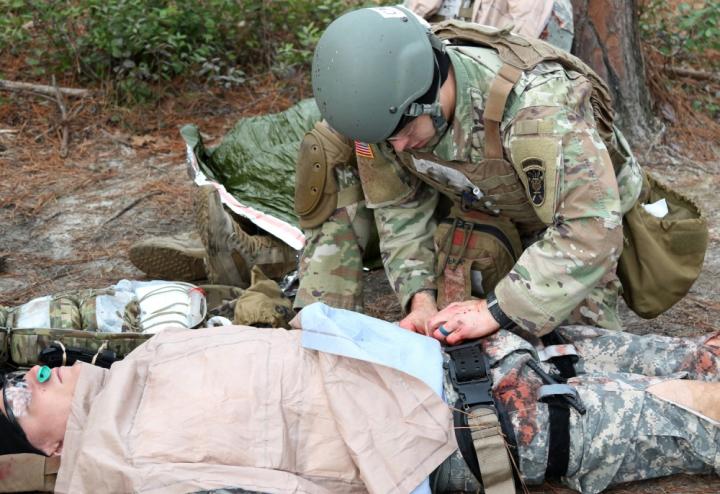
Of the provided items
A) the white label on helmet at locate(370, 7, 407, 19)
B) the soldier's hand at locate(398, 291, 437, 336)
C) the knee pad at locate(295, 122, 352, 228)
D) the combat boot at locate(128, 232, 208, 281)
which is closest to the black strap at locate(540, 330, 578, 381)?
the soldier's hand at locate(398, 291, 437, 336)

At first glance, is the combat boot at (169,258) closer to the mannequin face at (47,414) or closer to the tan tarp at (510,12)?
the mannequin face at (47,414)

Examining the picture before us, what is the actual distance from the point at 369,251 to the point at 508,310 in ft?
4.27

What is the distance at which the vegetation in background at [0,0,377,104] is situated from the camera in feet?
21.2

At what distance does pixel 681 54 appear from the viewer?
6.74m

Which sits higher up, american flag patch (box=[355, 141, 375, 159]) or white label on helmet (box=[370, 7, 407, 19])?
white label on helmet (box=[370, 7, 407, 19])

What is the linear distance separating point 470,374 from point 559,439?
328mm

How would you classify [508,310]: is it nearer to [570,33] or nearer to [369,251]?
[369,251]

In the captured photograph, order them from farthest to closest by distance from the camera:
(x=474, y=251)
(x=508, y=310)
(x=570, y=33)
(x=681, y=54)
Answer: (x=681, y=54), (x=570, y=33), (x=474, y=251), (x=508, y=310)

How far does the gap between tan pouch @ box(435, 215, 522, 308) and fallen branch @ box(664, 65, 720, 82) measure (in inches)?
133

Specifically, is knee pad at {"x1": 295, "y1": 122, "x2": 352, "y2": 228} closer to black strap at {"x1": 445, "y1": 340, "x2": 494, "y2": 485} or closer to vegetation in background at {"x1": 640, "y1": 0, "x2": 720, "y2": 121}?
black strap at {"x1": 445, "y1": 340, "x2": 494, "y2": 485}

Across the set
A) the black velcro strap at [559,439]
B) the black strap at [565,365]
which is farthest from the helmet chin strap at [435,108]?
the black velcro strap at [559,439]

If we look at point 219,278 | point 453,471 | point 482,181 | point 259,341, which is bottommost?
point 219,278

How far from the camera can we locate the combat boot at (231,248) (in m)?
4.19

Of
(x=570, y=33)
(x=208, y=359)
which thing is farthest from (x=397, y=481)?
(x=570, y=33)
